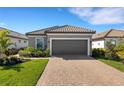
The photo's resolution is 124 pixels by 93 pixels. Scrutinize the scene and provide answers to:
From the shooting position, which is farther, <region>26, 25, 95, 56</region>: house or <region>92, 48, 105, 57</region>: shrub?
<region>92, 48, 105, 57</region>: shrub

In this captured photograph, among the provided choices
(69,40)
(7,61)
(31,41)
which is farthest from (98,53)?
(7,61)

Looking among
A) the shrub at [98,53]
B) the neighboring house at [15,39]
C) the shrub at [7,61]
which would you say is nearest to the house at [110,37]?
the shrub at [98,53]

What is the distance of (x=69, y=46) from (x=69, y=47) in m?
0.16

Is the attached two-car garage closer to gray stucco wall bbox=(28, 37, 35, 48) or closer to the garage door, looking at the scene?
the garage door

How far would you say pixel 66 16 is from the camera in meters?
24.0

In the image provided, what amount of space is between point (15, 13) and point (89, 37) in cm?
909

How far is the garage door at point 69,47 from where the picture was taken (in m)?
22.1

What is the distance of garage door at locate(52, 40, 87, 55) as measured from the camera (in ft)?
72.4

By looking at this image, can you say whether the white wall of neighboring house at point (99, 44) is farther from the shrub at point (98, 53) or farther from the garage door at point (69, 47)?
the garage door at point (69, 47)

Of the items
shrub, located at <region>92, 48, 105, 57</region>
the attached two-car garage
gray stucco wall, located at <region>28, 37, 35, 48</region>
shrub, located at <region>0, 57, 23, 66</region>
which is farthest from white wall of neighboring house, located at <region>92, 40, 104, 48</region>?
shrub, located at <region>0, 57, 23, 66</region>

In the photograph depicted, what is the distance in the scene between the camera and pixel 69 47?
22.4m

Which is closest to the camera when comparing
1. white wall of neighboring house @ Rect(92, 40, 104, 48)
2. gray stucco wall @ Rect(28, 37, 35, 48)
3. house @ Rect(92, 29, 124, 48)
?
gray stucco wall @ Rect(28, 37, 35, 48)
